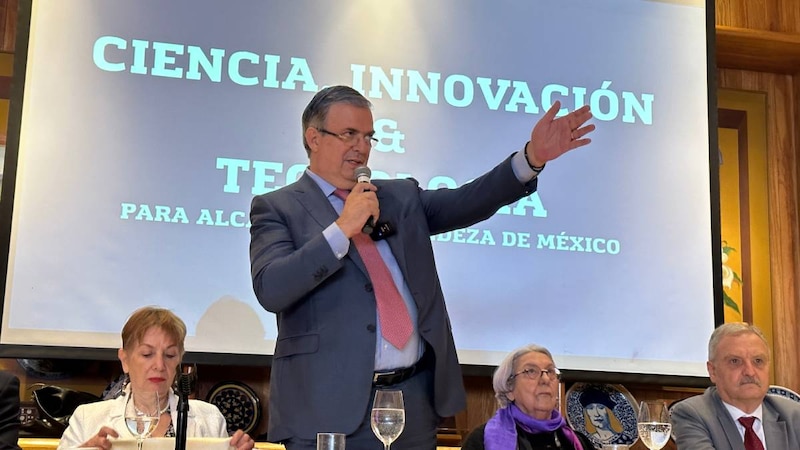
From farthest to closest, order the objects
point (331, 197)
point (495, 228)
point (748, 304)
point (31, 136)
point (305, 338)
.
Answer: point (748, 304), point (495, 228), point (31, 136), point (331, 197), point (305, 338)

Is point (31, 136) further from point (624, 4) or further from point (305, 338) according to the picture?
point (624, 4)

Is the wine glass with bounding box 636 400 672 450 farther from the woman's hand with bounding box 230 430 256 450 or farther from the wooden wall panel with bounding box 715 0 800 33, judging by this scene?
the wooden wall panel with bounding box 715 0 800 33

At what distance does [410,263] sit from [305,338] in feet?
1.04

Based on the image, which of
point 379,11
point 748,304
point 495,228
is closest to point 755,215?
point 748,304

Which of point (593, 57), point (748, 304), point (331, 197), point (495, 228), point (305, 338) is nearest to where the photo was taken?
point (305, 338)


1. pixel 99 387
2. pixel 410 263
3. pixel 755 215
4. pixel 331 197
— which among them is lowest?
pixel 99 387

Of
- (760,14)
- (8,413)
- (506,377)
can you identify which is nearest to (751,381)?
(506,377)

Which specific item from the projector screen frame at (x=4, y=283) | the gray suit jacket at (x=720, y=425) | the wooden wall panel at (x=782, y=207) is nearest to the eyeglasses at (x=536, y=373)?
the gray suit jacket at (x=720, y=425)

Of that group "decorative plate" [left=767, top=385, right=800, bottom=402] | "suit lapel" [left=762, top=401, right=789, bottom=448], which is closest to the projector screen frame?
"decorative plate" [left=767, top=385, right=800, bottom=402]

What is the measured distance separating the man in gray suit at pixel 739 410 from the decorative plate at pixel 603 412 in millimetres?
1243

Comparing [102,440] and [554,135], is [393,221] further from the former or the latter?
[102,440]

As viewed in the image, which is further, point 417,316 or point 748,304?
point 748,304

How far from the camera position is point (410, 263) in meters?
2.38

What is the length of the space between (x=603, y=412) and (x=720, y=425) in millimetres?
1374
